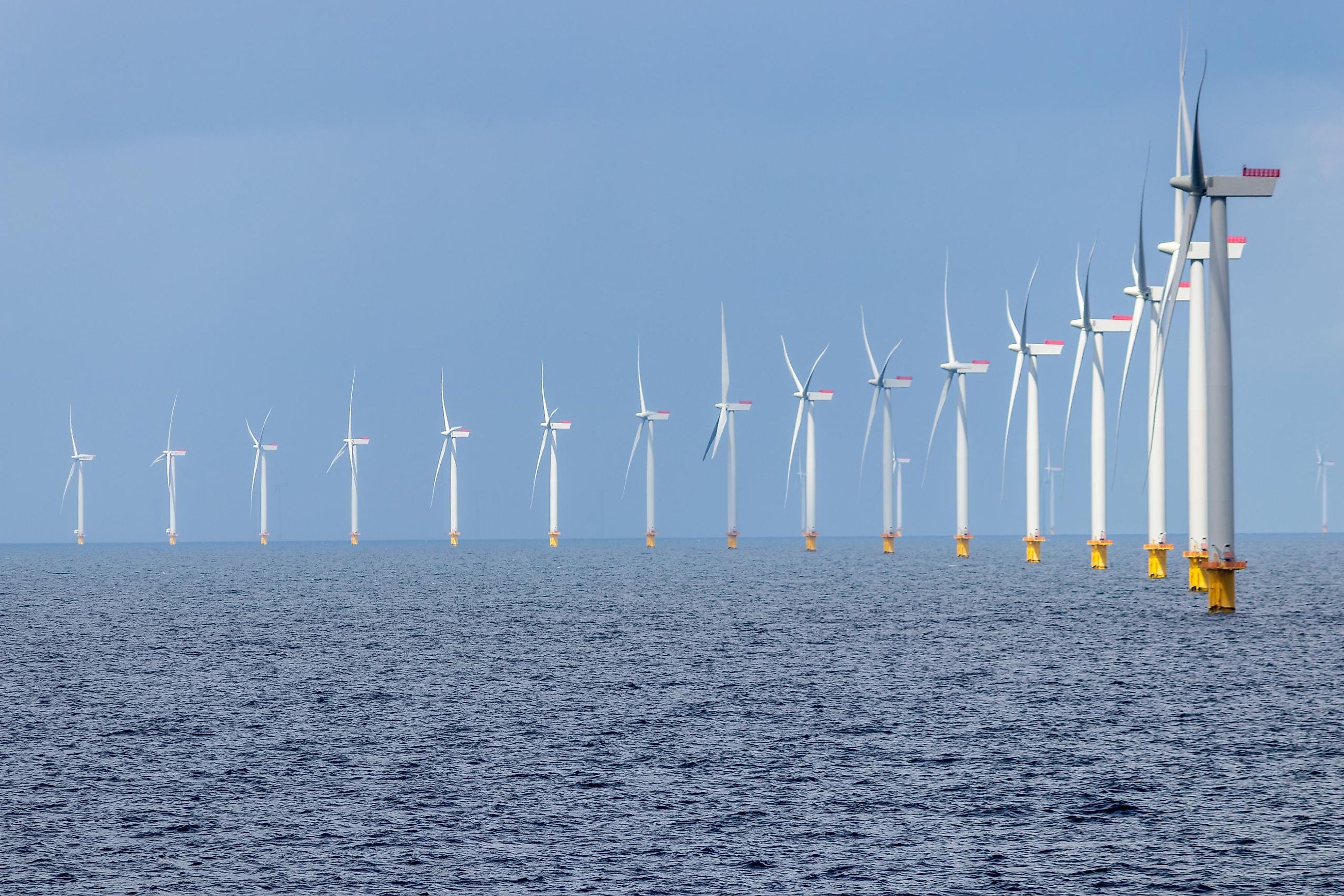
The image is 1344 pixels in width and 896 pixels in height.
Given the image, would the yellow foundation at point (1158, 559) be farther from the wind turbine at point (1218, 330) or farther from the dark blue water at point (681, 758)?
the wind turbine at point (1218, 330)

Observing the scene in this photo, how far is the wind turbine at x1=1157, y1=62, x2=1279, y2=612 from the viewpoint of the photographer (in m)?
59.9

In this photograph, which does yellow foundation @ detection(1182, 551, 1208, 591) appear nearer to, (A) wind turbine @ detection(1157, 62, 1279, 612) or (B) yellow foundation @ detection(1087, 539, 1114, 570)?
(A) wind turbine @ detection(1157, 62, 1279, 612)

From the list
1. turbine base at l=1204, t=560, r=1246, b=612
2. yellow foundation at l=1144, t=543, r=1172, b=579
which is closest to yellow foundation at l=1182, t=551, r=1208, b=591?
turbine base at l=1204, t=560, r=1246, b=612

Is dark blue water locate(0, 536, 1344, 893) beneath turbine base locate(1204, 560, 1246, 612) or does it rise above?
beneath

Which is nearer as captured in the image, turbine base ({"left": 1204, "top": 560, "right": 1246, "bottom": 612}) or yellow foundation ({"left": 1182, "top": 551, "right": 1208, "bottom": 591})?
turbine base ({"left": 1204, "top": 560, "right": 1246, "bottom": 612})

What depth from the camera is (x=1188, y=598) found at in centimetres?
8469

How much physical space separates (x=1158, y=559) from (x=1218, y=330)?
38.4 metres

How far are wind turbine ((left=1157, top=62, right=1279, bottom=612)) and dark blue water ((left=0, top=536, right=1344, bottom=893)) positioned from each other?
3.98m

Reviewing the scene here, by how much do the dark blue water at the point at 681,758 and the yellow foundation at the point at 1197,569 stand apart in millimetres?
4091

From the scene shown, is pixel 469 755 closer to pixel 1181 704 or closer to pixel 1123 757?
pixel 1123 757

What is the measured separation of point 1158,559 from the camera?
318ft

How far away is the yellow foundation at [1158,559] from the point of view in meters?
94.9

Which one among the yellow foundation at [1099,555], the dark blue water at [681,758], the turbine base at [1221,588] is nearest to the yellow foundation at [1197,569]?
the dark blue water at [681,758]

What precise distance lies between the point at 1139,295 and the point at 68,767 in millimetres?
68969
